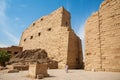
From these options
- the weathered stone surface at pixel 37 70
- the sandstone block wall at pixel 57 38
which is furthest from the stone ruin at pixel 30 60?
the weathered stone surface at pixel 37 70

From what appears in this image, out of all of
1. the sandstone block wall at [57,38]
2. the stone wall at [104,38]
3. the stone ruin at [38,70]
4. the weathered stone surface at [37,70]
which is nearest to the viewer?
the stone ruin at [38,70]

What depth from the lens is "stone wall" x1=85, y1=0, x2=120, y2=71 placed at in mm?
9945

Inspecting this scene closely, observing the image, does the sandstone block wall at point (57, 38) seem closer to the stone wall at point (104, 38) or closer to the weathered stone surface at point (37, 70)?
the stone wall at point (104, 38)

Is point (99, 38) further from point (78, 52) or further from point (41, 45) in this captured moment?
point (41, 45)

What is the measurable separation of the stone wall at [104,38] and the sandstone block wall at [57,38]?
5953mm

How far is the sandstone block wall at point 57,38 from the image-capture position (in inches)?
707

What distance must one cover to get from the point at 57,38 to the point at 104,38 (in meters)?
10.2

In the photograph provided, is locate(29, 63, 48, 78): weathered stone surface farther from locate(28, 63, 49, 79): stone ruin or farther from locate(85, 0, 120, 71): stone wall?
locate(85, 0, 120, 71): stone wall

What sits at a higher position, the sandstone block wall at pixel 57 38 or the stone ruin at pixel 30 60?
the sandstone block wall at pixel 57 38

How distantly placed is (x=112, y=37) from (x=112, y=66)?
232cm

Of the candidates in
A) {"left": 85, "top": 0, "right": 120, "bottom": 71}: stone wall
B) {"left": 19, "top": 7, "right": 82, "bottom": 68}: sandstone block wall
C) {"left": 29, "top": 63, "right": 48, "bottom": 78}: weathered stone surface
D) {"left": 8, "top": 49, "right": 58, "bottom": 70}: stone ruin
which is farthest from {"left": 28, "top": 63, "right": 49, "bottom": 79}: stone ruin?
{"left": 19, "top": 7, "right": 82, "bottom": 68}: sandstone block wall

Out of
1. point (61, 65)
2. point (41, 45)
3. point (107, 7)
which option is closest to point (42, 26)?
point (41, 45)

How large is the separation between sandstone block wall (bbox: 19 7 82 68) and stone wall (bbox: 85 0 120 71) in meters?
5.95

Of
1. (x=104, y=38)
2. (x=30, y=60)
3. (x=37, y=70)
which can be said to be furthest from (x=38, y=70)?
(x=30, y=60)
